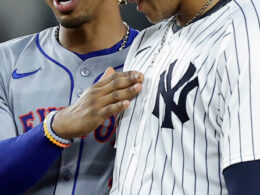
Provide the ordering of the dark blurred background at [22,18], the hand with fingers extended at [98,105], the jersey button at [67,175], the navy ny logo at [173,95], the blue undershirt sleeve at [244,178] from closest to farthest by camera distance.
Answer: the blue undershirt sleeve at [244,178] → the navy ny logo at [173,95] → the hand with fingers extended at [98,105] → the jersey button at [67,175] → the dark blurred background at [22,18]

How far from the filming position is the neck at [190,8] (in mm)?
851

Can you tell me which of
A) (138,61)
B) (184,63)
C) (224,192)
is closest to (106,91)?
(138,61)

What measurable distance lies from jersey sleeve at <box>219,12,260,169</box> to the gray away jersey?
41 centimetres

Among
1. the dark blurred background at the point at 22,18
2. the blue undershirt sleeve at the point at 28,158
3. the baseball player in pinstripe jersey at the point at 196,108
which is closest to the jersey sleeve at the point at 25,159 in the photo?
the blue undershirt sleeve at the point at 28,158

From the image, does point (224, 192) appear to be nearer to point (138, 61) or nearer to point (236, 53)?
point (236, 53)

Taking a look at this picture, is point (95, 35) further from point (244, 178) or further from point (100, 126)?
point (244, 178)

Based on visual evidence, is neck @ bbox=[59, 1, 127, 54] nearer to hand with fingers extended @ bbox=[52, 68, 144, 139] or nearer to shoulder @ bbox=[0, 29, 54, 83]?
shoulder @ bbox=[0, 29, 54, 83]

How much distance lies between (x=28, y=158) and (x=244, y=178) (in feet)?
1.55

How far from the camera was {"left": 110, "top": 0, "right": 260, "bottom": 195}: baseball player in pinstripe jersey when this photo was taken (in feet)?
2.19

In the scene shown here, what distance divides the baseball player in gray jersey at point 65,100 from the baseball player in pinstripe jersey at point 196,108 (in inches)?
2.8

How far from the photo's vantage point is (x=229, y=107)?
68 cm

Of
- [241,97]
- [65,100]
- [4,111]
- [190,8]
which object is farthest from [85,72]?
[241,97]

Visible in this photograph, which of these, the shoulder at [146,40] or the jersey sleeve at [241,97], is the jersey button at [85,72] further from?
the jersey sleeve at [241,97]

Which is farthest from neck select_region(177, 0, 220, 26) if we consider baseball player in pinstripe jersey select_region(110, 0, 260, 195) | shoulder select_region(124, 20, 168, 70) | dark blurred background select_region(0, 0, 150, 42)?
dark blurred background select_region(0, 0, 150, 42)
